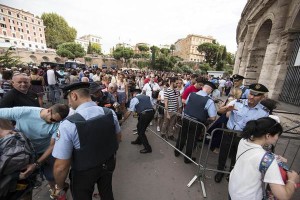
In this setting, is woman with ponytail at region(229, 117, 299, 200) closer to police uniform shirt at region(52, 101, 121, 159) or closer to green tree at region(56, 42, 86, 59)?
police uniform shirt at region(52, 101, 121, 159)

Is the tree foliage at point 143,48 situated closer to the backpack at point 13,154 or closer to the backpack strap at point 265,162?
the backpack at point 13,154

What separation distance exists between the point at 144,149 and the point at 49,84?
6814 millimetres

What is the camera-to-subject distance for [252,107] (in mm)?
2893

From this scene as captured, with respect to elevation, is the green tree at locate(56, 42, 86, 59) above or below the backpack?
above

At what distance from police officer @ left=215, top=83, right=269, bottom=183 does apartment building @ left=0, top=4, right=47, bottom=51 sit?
224 ft

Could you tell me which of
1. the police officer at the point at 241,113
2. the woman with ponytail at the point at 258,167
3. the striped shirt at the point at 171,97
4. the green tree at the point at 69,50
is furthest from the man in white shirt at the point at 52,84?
the green tree at the point at 69,50

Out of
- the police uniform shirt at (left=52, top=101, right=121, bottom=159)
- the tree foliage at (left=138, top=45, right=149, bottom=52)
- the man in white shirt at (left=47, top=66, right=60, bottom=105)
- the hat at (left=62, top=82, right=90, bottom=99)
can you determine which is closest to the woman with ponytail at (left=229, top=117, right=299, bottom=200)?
the police uniform shirt at (left=52, top=101, right=121, bottom=159)

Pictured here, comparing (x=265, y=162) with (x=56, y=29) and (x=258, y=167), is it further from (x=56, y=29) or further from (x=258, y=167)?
(x=56, y=29)

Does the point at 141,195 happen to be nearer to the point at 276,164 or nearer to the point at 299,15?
the point at 276,164

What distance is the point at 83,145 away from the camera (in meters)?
1.69

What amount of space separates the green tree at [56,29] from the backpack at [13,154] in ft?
242

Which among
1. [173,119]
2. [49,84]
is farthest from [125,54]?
[173,119]

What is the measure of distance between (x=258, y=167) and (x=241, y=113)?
5.40 feet

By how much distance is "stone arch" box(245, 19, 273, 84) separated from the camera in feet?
31.4
